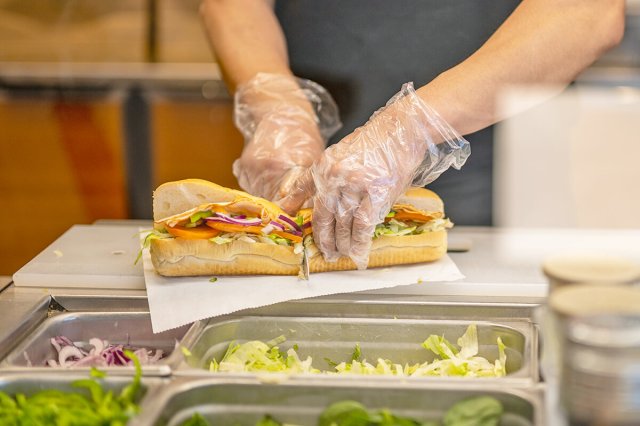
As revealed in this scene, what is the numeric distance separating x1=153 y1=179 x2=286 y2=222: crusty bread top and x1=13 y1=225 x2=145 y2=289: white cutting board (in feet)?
0.51

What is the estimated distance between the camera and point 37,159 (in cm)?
473

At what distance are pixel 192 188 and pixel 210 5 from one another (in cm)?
107

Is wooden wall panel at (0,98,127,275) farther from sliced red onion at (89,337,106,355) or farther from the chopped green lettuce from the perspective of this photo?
the chopped green lettuce

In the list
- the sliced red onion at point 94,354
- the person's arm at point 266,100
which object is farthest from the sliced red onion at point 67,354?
the person's arm at point 266,100

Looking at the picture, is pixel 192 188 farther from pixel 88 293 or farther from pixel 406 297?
pixel 406 297

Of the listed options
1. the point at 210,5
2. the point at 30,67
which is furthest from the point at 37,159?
the point at 210,5

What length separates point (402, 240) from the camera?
1.86m

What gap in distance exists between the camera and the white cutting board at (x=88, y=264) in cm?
184

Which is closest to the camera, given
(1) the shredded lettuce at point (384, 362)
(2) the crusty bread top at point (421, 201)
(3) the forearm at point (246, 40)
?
(1) the shredded lettuce at point (384, 362)

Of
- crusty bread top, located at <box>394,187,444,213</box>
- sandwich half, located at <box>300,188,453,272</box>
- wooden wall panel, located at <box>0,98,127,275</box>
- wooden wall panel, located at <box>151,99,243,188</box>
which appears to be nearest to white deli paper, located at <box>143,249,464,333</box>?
sandwich half, located at <box>300,188,453,272</box>

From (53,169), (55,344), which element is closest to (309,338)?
(55,344)

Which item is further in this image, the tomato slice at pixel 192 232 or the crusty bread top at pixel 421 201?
the crusty bread top at pixel 421 201

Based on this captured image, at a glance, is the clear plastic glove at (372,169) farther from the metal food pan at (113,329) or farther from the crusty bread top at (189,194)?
the metal food pan at (113,329)

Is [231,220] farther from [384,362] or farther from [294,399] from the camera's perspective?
[294,399]
